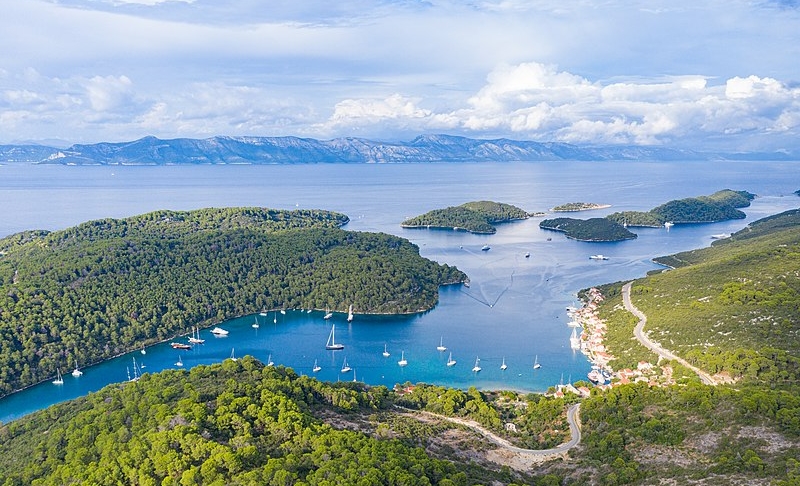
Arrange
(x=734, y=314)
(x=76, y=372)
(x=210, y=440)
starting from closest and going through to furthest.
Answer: (x=210, y=440) → (x=734, y=314) → (x=76, y=372)

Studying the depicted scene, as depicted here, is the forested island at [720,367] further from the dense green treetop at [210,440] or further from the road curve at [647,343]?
the dense green treetop at [210,440]

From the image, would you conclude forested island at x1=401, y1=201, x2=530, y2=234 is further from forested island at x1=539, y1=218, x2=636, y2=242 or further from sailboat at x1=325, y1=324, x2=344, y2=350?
sailboat at x1=325, y1=324, x2=344, y2=350

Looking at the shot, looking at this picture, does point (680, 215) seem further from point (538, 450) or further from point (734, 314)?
point (538, 450)

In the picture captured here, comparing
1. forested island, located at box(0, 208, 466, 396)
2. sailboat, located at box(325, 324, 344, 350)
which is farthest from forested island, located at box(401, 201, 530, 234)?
sailboat, located at box(325, 324, 344, 350)

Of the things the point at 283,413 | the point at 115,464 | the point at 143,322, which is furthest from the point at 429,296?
the point at 115,464

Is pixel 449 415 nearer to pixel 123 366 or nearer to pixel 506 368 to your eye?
pixel 506 368

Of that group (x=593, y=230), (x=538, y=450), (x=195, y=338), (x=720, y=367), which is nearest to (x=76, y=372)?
(x=195, y=338)

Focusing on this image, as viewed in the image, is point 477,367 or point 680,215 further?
point 680,215
